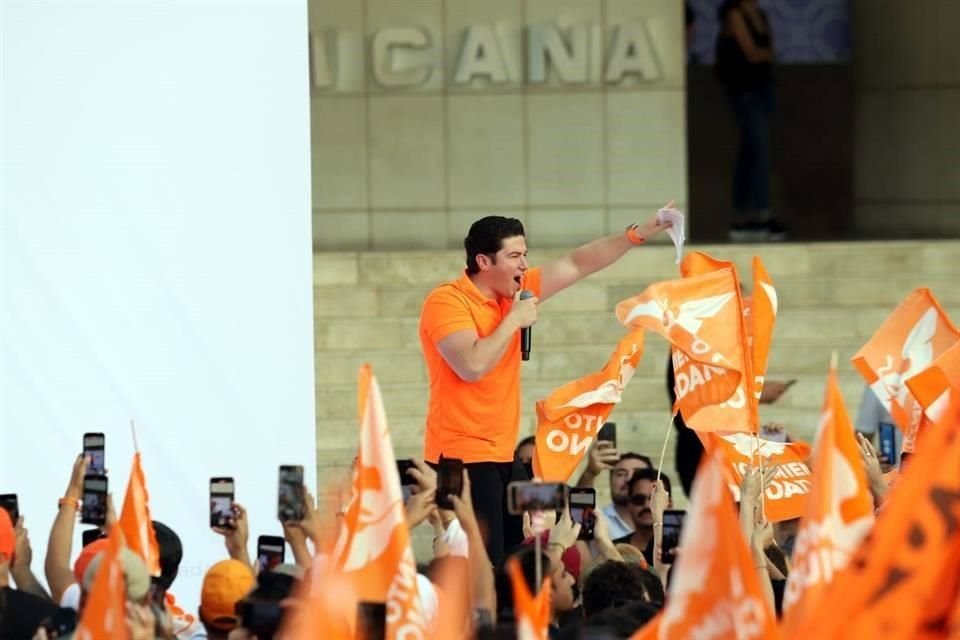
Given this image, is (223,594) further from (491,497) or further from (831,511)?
(491,497)

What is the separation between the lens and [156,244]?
346 inches

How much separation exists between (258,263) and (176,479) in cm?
92

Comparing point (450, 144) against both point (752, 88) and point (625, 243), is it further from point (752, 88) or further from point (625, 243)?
point (625, 243)

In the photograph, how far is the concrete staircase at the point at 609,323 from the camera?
43.5 feet

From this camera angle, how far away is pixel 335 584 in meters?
5.36

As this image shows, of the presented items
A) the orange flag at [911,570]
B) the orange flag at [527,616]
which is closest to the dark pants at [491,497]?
the orange flag at [527,616]

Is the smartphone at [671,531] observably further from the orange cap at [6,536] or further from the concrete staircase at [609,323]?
the concrete staircase at [609,323]

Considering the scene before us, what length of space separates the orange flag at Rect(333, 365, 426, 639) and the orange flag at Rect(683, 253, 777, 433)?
89.8 inches

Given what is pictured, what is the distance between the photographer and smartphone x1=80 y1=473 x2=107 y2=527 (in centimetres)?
638

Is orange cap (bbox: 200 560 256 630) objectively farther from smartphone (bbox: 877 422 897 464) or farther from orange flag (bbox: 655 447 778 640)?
smartphone (bbox: 877 422 897 464)

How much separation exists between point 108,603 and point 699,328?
140 inches

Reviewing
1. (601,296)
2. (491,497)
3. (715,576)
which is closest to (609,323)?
(601,296)

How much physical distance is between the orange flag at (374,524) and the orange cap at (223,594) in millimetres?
261

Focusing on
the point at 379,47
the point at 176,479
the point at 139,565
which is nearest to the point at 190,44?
the point at 176,479
